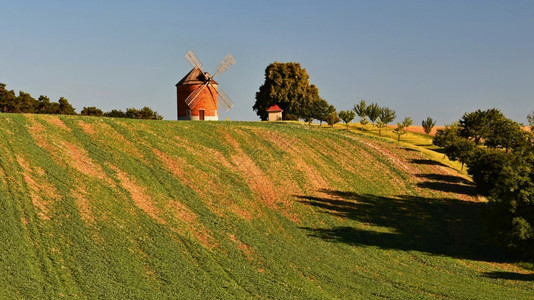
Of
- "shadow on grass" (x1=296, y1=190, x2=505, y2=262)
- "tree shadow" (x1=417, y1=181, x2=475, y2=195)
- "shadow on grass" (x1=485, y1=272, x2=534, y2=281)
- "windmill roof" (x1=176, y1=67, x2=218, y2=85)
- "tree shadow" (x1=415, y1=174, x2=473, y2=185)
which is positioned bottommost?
"shadow on grass" (x1=485, y1=272, x2=534, y2=281)

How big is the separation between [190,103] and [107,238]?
175 feet

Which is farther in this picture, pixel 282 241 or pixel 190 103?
pixel 190 103

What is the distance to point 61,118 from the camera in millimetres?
67125

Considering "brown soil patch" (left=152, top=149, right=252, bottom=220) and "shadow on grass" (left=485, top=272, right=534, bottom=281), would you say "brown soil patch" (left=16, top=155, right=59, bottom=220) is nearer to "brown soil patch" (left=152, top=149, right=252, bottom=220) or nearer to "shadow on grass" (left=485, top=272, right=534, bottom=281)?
"brown soil patch" (left=152, top=149, right=252, bottom=220)

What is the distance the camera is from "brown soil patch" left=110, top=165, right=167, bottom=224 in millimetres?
47581

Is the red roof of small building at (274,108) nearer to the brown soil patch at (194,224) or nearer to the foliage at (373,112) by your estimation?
the foliage at (373,112)

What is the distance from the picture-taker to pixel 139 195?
50.4 metres

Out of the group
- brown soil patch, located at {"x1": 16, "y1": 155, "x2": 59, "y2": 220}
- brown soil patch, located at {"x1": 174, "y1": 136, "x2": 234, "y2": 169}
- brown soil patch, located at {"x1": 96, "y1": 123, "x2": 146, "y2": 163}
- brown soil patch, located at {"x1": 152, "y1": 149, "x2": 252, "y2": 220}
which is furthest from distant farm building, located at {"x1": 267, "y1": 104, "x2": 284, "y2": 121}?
brown soil patch, located at {"x1": 16, "y1": 155, "x2": 59, "y2": 220}

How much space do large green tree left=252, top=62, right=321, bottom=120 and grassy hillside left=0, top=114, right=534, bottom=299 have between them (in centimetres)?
6073

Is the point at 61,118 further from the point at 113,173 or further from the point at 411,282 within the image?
the point at 411,282

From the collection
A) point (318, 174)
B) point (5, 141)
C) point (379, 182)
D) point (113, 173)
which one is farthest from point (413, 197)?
point (5, 141)

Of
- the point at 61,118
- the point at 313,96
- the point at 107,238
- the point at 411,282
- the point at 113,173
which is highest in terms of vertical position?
the point at 313,96

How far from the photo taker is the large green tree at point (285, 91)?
140m

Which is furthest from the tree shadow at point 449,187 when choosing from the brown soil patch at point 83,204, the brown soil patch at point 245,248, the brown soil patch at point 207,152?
the brown soil patch at point 83,204
